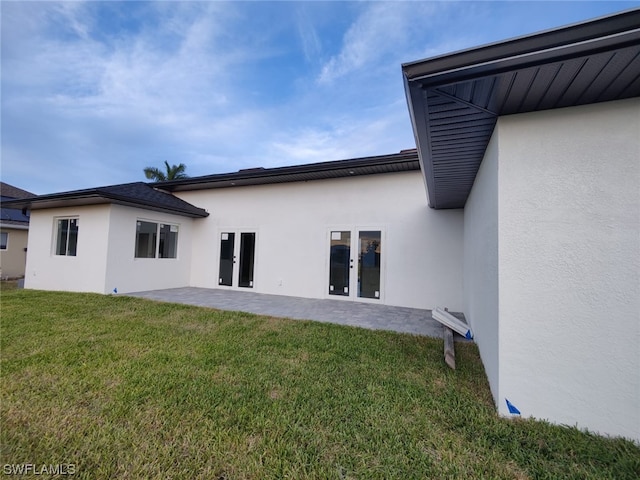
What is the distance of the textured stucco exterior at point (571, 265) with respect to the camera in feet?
6.81

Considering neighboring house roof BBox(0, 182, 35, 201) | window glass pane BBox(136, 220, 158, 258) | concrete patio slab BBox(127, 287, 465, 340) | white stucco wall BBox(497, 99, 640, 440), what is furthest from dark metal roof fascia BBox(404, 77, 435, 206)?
neighboring house roof BBox(0, 182, 35, 201)

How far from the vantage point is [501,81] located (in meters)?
2.01

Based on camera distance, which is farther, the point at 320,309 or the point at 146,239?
the point at 146,239

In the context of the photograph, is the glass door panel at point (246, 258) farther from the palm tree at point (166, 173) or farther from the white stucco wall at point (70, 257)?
the palm tree at point (166, 173)

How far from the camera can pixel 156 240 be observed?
364 inches

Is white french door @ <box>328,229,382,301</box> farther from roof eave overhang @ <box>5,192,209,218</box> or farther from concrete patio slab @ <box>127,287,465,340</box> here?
roof eave overhang @ <box>5,192,209,218</box>

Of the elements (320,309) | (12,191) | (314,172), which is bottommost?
(320,309)

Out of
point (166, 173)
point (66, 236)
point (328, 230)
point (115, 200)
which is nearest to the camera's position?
point (115, 200)

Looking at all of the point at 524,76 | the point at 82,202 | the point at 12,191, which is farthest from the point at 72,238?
the point at 12,191

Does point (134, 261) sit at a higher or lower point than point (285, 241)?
lower

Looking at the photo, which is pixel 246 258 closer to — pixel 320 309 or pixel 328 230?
pixel 328 230

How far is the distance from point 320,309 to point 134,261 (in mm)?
6645

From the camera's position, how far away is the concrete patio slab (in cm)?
540

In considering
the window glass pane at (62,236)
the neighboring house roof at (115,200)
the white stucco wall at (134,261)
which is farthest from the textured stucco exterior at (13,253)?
the white stucco wall at (134,261)
